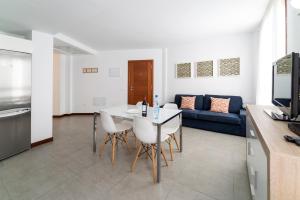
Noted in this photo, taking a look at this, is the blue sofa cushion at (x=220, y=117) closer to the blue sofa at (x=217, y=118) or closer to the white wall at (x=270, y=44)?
the blue sofa at (x=217, y=118)

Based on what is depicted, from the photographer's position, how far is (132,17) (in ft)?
9.95

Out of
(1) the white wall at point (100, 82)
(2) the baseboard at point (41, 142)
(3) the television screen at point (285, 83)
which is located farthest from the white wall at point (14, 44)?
(3) the television screen at point (285, 83)

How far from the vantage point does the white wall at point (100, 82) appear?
5.86m

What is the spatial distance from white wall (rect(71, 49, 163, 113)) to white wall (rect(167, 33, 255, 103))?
1646 millimetres

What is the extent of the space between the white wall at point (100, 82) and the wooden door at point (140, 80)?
202mm

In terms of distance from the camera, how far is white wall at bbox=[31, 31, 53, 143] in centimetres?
305

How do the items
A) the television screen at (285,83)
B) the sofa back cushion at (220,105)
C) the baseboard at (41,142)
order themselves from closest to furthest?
the television screen at (285,83) → the baseboard at (41,142) → the sofa back cushion at (220,105)

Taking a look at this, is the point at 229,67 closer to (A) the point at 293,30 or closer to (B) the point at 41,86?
(A) the point at 293,30

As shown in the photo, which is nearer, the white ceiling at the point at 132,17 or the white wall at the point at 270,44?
the white wall at the point at 270,44

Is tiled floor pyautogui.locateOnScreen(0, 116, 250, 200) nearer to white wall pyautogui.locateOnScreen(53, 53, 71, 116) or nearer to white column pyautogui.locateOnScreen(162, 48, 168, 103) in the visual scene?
white column pyautogui.locateOnScreen(162, 48, 168, 103)

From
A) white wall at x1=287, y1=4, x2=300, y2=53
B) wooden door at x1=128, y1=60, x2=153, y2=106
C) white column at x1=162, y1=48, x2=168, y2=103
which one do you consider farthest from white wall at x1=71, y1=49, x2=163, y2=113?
white wall at x1=287, y1=4, x2=300, y2=53

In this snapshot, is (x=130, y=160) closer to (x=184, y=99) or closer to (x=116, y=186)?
(x=116, y=186)

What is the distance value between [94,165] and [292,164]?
230cm

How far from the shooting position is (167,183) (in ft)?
Result: 6.26
